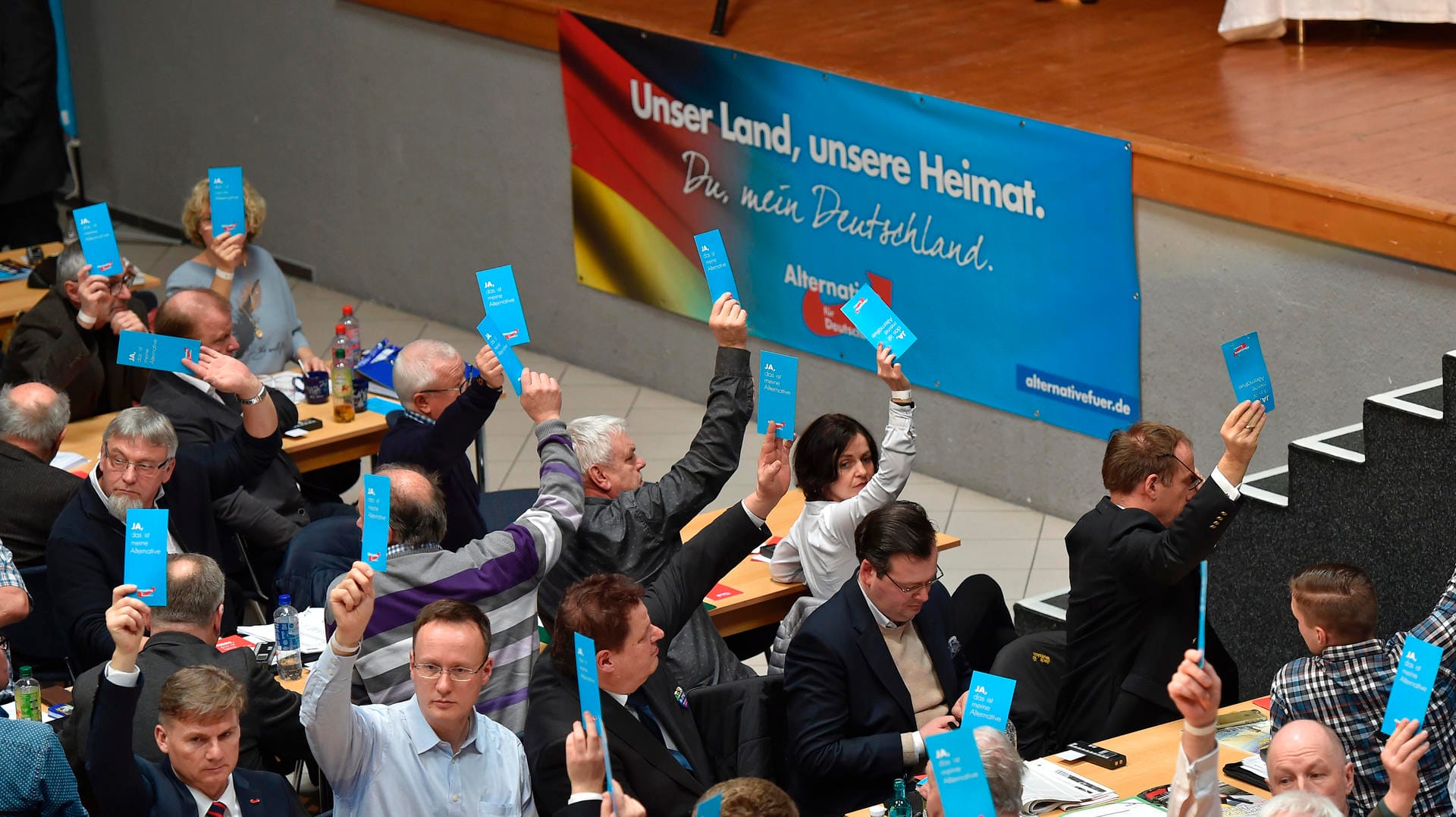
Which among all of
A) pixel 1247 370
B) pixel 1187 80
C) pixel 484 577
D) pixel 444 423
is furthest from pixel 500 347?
pixel 1187 80

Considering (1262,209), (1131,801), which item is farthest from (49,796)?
(1262,209)

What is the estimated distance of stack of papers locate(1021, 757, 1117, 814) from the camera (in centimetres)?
449

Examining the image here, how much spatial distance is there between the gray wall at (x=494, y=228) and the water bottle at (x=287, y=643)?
3723 millimetres

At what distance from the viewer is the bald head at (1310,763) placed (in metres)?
4.19

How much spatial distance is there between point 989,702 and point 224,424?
11.8 feet

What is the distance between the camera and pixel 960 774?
11.8 ft

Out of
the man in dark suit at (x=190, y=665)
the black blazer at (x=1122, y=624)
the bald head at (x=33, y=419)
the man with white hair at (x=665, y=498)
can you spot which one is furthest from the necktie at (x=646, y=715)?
the bald head at (x=33, y=419)

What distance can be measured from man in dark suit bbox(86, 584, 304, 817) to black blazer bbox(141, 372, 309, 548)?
2.24 metres

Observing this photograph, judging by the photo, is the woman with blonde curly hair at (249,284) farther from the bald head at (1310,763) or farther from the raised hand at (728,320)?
the bald head at (1310,763)

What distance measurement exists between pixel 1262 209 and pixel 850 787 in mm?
3245

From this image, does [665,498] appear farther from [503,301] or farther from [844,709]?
[844,709]

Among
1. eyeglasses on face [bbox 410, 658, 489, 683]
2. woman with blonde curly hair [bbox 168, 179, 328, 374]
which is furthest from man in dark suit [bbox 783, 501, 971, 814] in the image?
woman with blonde curly hair [bbox 168, 179, 328, 374]

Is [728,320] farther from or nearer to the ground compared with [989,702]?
farther from the ground

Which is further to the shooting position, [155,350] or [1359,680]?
[155,350]
